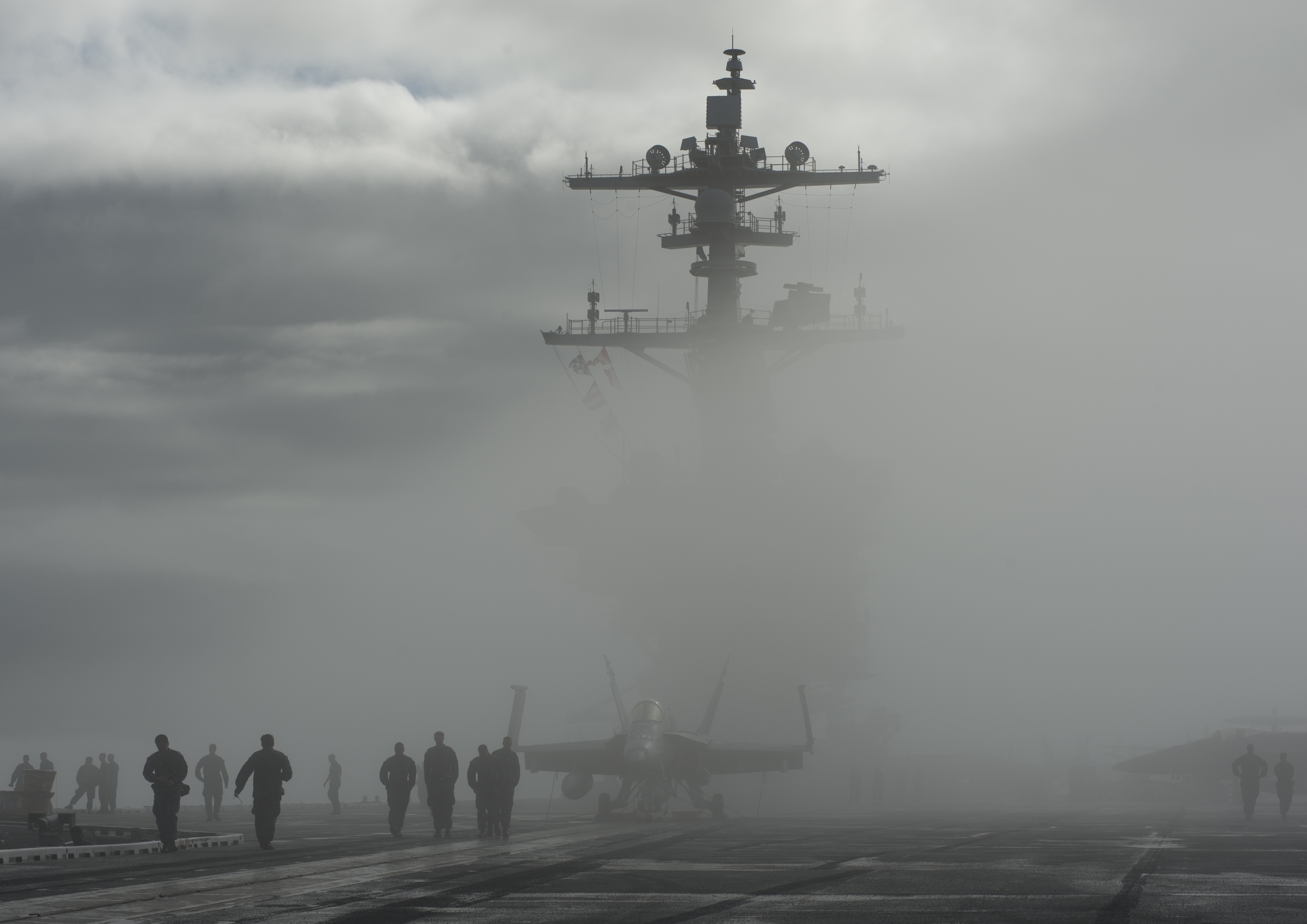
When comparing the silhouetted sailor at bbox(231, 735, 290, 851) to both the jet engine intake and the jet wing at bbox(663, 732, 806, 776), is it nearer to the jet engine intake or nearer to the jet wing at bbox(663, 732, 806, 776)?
the jet wing at bbox(663, 732, 806, 776)

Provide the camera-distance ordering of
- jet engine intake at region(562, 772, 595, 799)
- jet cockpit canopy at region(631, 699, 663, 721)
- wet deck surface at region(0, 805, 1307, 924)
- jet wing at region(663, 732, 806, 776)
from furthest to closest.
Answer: jet engine intake at region(562, 772, 595, 799) → jet wing at region(663, 732, 806, 776) → jet cockpit canopy at region(631, 699, 663, 721) → wet deck surface at region(0, 805, 1307, 924)

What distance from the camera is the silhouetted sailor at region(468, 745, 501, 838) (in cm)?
1945

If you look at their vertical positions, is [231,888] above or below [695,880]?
above

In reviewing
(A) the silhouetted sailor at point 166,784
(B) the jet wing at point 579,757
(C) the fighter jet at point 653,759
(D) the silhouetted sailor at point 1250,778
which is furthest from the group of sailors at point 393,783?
(D) the silhouetted sailor at point 1250,778

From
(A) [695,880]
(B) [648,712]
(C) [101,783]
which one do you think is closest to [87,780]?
(C) [101,783]

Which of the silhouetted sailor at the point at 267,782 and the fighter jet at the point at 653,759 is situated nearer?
the silhouetted sailor at the point at 267,782

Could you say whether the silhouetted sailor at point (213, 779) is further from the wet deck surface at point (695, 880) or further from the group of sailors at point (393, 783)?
the wet deck surface at point (695, 880)

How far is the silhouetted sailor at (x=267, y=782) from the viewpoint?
16344mm

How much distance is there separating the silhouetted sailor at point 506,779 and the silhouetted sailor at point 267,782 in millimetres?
3775

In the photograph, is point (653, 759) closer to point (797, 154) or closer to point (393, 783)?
point (393, 783)

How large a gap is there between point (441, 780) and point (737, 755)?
1271 centimetres

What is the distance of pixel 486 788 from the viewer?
64.9 feet

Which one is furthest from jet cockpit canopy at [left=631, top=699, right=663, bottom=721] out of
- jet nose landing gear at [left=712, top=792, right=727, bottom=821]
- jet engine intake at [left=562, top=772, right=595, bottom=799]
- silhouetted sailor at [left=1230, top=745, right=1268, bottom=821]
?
silhouetted sailor at [left=1230, top=745, right=1268, bottom=821]

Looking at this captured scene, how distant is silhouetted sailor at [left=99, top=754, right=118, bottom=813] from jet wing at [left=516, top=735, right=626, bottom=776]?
10855 mm
